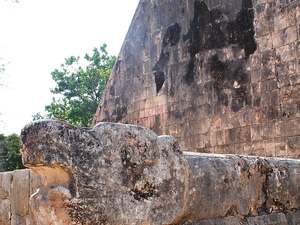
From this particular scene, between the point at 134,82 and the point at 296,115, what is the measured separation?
4.43 metres

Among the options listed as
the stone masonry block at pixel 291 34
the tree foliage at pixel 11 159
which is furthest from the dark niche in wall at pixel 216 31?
the tree foliage at pixel 11 159

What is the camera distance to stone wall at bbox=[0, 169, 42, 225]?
16.0ft

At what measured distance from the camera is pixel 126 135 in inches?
126

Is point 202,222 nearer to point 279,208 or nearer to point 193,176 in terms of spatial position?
point 193,176

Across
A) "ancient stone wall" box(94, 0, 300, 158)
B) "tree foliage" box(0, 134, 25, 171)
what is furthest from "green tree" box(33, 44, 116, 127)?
"ancient stone wall" box(94, 0, 300, 158)

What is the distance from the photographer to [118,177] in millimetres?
3105

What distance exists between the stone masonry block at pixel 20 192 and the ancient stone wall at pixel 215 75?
4713 millimetres

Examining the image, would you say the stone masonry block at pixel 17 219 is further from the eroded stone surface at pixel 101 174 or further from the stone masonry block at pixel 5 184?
the eroded stone surface at pixel 101 174

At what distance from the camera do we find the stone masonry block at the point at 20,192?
195 inches

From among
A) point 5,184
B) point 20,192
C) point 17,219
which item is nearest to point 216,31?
point 5,184

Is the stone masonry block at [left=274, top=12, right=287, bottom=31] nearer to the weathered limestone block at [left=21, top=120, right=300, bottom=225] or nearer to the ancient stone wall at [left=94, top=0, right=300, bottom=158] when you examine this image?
the ancient stone wall at [left=94, top=0, right=300, bottom=158]

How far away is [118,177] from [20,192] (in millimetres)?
2369

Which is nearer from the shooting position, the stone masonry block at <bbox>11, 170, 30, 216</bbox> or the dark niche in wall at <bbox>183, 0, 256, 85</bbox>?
the stone masonry block at <bbox>11, 170, 30, 216</bbox>

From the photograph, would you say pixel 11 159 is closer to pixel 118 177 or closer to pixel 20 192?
pixel 20 192
